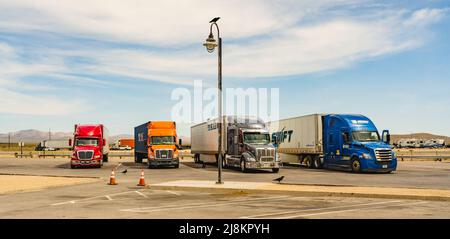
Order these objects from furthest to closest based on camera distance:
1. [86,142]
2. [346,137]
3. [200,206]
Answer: [86,142] → [346,137] → [200,206]

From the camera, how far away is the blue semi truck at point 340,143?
30.4 meters

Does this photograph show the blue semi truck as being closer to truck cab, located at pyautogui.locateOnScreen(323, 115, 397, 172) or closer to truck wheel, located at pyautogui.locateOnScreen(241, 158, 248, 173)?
truck cab, located at pyautogui.locateOnScreen(323, 115, 397, 172)

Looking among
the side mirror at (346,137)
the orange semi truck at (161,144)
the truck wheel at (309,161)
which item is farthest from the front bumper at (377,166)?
the orange semi truck at (161,144)

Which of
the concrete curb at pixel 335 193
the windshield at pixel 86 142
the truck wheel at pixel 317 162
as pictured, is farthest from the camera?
the windshield at pixel 86 142

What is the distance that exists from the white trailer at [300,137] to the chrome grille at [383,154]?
558 centimetres

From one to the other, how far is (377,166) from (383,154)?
2.85 feet

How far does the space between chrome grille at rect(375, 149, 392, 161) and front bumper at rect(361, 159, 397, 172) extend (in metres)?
0.23

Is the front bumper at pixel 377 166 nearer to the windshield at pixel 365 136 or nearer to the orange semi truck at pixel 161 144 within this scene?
the windshield at pixel 365 136

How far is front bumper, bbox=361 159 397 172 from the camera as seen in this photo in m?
30.2

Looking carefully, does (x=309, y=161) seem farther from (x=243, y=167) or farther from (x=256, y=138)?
(x=243, y=167)

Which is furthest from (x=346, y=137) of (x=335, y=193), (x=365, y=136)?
(x=335, y=193)

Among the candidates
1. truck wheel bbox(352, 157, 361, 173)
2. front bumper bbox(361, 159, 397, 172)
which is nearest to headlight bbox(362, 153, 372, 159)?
front bumper bbox(361, 159, 397, 172)

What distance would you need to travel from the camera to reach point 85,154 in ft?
124
